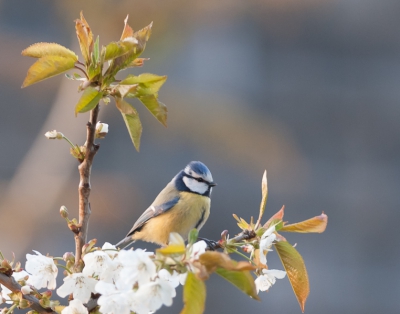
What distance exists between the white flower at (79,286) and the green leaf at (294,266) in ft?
0.60

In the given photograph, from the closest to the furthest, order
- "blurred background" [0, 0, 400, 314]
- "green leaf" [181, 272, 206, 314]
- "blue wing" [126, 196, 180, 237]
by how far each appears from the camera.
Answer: "green leaf" [181, 272, 206, 314] → "blue wing" [126, 196, 180, 237] → "blurred background" [0, 0, 400, 314]

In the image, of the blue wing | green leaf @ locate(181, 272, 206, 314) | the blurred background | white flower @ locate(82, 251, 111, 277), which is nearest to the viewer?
green leaf @ locate(181, 272, 206, 314)

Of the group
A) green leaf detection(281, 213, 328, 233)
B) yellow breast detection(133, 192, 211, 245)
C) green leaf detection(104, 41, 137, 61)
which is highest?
green leaf detection(104, 41, 137, 61)

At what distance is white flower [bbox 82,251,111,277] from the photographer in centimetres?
61

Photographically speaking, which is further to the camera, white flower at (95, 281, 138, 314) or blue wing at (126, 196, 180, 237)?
blue wing at (126, 196, 180, 237)

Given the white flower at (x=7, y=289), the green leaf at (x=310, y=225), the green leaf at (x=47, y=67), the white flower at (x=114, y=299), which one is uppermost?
the green leaf at (x=47, y=67)

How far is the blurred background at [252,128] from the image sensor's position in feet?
13.6

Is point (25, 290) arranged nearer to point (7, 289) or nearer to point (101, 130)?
point (7, 289)

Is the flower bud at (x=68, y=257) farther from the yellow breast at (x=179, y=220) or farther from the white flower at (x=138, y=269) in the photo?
the yellow breast at (x=179, y=220)

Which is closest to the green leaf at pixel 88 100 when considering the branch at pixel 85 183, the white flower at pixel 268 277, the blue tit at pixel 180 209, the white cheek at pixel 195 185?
the branch at pixel 85 183

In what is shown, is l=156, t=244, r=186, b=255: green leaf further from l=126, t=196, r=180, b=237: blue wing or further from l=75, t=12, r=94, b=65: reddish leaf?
l=126, t=196, r=180, b=237: blue wing

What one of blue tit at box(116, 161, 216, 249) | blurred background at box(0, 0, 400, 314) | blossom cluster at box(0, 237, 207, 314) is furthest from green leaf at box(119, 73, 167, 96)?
blurred background at box(0, 0, 400, 314)

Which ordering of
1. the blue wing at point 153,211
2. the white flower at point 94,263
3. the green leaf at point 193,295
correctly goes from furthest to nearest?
the blue wing at point 153,211
the white flower at point 94,263
the green leaf at point 193,295

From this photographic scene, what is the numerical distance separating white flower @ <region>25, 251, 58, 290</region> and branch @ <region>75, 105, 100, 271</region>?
0.03m
